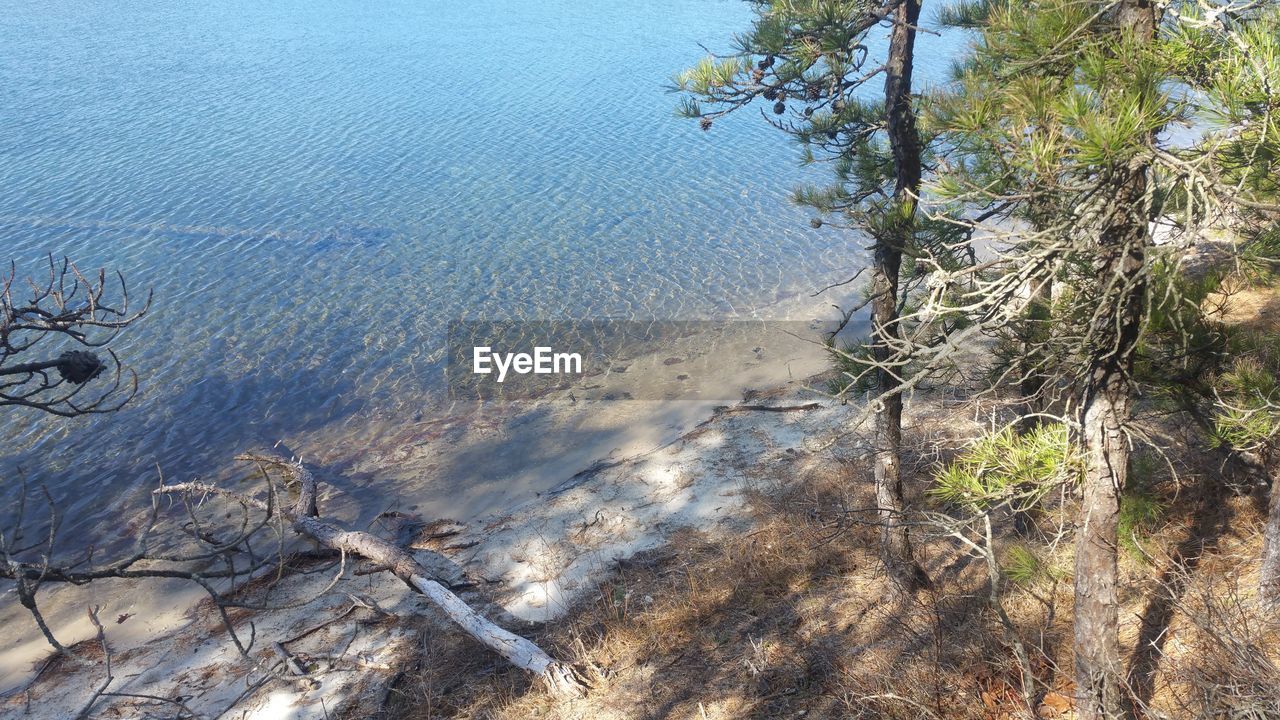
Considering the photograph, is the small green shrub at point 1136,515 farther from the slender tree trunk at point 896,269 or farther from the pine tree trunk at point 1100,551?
the slender tree trunk at point 896,269

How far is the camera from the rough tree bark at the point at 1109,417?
4.13 metres

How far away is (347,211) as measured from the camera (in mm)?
20641

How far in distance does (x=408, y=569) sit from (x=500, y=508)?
255cm

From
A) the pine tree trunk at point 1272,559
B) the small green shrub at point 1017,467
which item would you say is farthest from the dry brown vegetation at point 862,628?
the small green shrub at point 1017,467

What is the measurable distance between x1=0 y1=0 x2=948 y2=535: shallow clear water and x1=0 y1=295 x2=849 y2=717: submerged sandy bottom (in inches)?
61.3

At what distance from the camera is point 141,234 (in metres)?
19.1

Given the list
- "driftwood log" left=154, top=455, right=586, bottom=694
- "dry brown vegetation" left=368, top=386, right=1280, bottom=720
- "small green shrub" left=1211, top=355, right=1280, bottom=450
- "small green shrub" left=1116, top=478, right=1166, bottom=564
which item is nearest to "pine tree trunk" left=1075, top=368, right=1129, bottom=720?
"dry brown vegetation" left=368, top=386, right=1280, bottom=720

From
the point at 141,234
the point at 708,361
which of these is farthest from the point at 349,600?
the point at 141,234

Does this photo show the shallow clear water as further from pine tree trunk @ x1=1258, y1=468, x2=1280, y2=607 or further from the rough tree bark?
pine tree trunk @ x1=1258, y1=468, x2=1280, y2=607

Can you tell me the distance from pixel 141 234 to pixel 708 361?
12.4m

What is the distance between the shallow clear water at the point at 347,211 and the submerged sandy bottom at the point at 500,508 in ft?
5.11

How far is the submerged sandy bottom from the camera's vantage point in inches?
325

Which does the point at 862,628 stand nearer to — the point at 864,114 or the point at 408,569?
the point at 864,114

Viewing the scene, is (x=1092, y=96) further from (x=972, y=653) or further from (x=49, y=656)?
(x=49, y=656)
